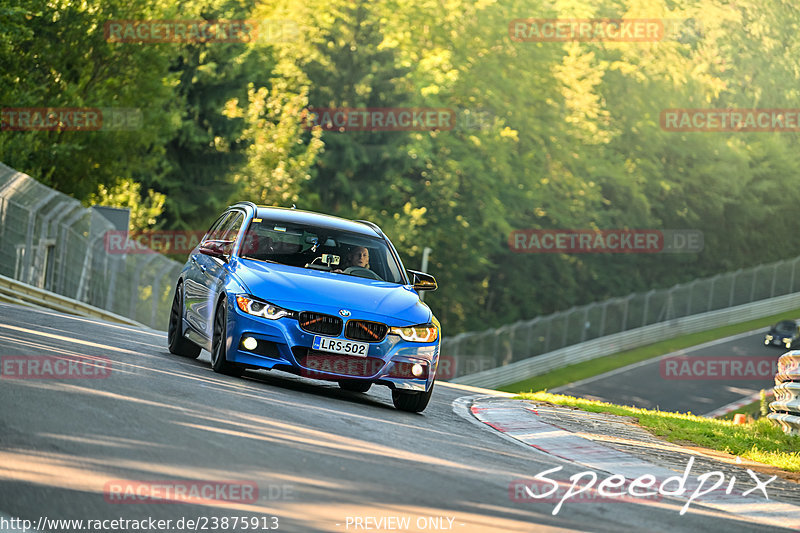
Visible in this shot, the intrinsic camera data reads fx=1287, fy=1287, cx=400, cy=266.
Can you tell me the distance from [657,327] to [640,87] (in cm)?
1848

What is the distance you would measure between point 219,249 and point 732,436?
603cm

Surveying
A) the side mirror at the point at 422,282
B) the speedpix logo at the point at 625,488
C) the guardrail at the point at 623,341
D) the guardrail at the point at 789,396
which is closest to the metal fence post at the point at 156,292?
the side mirror at the point at 422,282

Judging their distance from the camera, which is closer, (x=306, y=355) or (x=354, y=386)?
(x=306, y=355)

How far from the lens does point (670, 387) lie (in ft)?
156

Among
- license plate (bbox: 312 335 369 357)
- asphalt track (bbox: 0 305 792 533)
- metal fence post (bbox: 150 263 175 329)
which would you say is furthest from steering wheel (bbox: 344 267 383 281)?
metal fence post (bbox: 150 263 175 329)

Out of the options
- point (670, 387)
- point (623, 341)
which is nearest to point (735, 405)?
point (670, 387)

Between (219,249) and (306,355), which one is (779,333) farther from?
(306,355)

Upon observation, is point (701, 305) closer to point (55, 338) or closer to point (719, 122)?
point (719, 122)

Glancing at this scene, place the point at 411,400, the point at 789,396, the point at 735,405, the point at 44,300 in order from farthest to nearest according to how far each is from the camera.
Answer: the point at 735,405
the point at 44,300
the point at 789,396
the point at 411,400

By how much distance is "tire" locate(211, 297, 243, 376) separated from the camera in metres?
12.0

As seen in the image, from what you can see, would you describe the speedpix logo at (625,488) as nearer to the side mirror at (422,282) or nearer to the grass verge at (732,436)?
the grass verge at (732,436)

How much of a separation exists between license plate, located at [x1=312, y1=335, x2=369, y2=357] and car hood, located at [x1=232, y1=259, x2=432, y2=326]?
0.25 m

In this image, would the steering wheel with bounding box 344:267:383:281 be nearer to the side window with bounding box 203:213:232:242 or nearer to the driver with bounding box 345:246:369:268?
the driver with bounding box 345:246:369:268

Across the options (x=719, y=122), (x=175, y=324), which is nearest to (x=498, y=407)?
(x=175, y=324)
